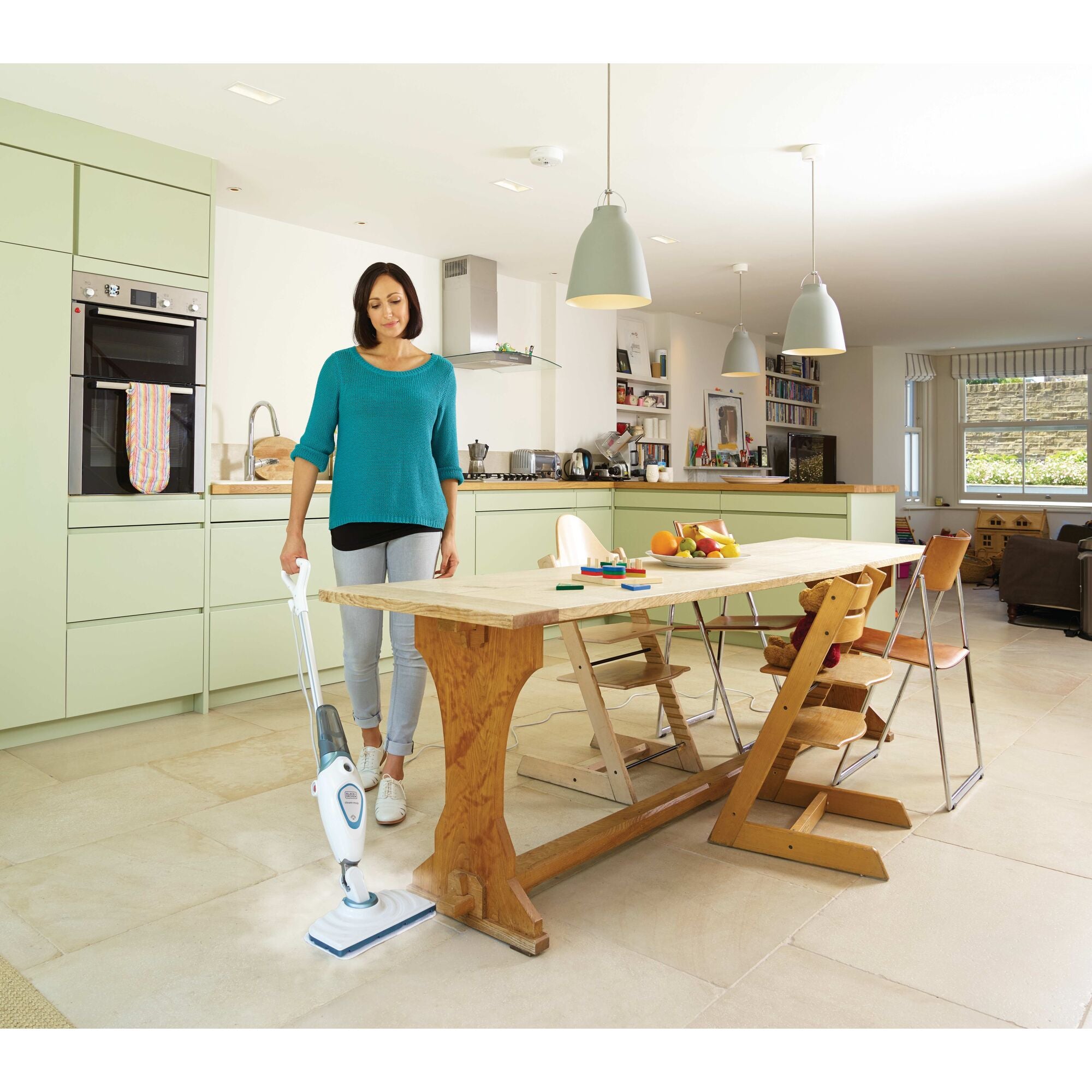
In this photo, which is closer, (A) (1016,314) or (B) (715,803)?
(B) (715,803)

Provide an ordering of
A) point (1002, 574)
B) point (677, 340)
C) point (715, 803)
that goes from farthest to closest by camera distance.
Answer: point (677, 340) < point (1002, 574) < point (715, 803)

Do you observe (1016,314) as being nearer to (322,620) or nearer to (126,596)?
(322,620)

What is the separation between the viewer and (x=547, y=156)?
388 centimetres

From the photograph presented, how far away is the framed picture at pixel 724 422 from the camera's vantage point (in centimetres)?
811

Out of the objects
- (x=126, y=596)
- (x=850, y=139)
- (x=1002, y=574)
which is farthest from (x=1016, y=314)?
(x=126, y=596)

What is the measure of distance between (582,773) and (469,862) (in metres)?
0.89

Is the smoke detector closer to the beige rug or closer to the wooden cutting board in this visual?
the wooden cutting board

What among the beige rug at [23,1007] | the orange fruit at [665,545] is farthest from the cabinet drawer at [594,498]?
the beige rug at [23,1007]

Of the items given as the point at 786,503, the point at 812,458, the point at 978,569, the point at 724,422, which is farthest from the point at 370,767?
the point at 978,569

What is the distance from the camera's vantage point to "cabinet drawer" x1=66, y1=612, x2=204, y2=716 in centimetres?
347

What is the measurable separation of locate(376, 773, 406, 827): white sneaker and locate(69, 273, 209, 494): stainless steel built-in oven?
6.07ft

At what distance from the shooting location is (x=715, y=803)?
2.73 meters

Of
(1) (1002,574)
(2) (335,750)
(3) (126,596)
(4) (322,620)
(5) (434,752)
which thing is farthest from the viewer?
(1) (1002,574)

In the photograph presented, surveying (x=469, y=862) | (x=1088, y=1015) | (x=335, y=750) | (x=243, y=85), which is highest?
(x=243, y=85)
